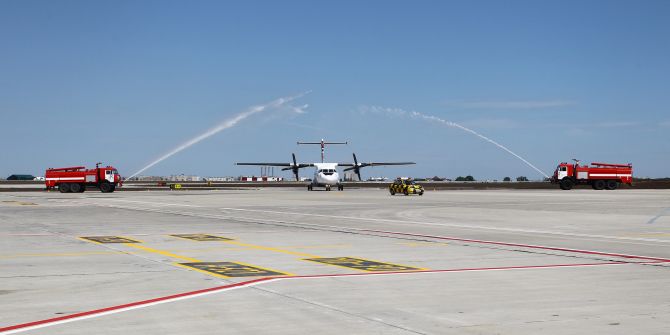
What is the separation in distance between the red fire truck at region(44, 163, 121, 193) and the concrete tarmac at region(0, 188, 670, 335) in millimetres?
64716

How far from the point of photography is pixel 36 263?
1734cm

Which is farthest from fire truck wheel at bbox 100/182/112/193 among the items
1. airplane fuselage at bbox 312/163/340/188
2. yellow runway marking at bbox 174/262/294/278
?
yellow runway marking at bbox 174/262/294/278

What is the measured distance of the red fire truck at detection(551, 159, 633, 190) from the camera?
105m

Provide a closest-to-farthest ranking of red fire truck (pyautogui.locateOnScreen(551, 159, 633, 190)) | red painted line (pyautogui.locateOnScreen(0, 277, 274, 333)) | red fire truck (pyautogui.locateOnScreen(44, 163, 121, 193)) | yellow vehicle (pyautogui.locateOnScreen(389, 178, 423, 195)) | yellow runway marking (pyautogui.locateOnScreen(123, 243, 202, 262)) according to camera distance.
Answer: red painted line (pyautogui.locateOnScreen(0, 277, 274, 333))
yellow runway marking (pyautogui.locateOnScreen(123, 243, 202, 262))
yellow vehicle (pyautogui.locateOnScreen(389, 178, 423, 195))
red fire truck (pyautogui.locateOnScreen(44, 163, 121, 193))
red fire truck (pyautogui.locateOnScreen(551, 159, 633, 190))

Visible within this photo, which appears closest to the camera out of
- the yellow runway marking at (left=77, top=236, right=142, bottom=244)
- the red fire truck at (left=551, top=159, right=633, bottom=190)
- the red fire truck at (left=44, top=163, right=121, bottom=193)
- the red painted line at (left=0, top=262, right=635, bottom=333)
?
the red painted line at (left=0, top=262, right=635, bottom=333)

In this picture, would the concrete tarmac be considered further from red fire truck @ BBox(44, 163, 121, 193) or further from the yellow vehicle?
red fire truck @ BBox(44, 163, 121, 193)

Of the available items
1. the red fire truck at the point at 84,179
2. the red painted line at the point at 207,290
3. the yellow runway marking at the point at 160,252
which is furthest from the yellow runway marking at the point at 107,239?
the red fire truck at the point at 84,179

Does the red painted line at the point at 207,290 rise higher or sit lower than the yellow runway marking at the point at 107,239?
lower

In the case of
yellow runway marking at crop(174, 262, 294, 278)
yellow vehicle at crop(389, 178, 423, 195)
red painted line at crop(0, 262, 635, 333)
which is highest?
yellow vehicle at crop(389, 178, 423, 195)

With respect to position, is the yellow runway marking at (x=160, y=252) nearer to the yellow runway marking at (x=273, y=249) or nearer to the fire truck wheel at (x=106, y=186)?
the yellow runway marking at (x=273, y=249)

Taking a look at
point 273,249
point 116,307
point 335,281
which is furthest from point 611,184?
point 116,307

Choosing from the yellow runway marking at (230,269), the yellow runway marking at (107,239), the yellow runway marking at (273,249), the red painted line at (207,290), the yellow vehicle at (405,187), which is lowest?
the red painted line at (207,290)

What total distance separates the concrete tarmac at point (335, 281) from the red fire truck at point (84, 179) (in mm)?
64716

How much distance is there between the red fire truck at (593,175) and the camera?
346 feet
